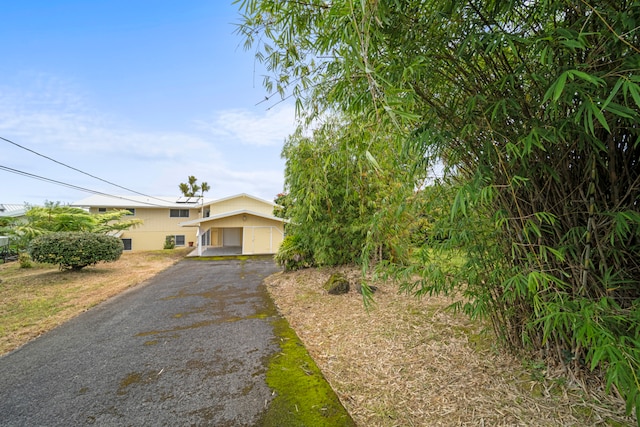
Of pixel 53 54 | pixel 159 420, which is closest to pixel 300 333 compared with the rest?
pixel 159 420

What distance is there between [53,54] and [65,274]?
5.98 metres

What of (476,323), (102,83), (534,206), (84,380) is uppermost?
(102,83)

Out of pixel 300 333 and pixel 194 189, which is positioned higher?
pixel 194 189

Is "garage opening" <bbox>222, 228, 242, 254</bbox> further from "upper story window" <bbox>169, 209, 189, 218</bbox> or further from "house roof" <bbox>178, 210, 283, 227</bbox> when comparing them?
"house roof" <bbox>178, 210, 283, 227</bbox>

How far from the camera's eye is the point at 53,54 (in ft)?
21.8

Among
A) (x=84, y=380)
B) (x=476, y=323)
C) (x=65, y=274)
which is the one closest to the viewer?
(x=84, y=380)

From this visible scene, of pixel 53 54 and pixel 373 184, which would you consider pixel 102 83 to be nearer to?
pixel 53 54

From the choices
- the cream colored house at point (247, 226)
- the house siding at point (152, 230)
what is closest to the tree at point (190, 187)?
the house siding at point (152, 230)

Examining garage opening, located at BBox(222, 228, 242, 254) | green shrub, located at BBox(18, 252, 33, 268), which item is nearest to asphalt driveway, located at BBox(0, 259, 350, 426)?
green shrub, located at BBox(18, 252, 33, 268)

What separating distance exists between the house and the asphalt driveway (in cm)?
931

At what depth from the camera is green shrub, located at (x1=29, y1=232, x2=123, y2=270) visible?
7176 millimetres

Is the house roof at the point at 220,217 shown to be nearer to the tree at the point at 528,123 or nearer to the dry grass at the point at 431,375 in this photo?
the dry grass at the point at 431,375

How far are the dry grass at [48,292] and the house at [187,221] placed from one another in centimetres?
517

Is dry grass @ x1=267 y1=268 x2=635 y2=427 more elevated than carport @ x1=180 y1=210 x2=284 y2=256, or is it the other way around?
carport @ x1=180 y1=210 x2=284 y2=256
